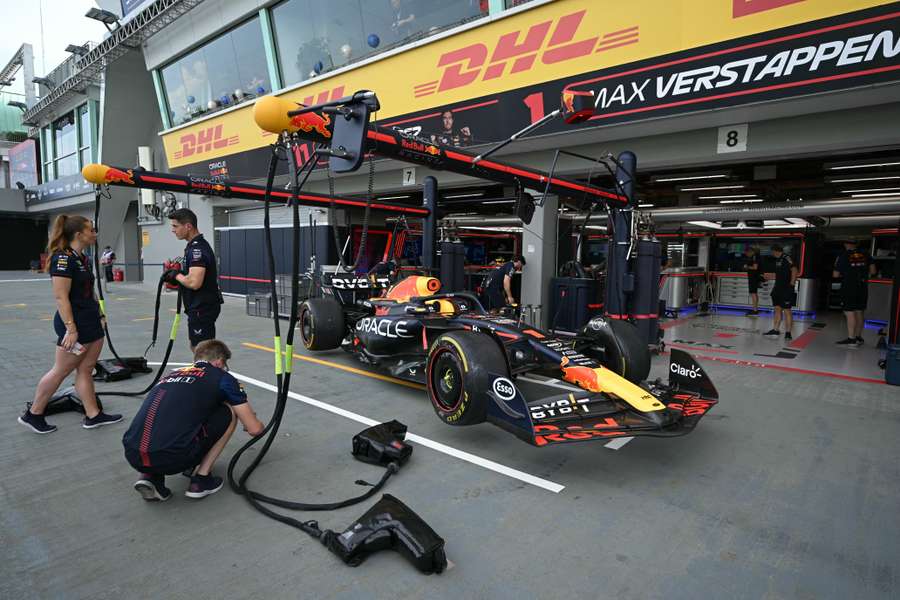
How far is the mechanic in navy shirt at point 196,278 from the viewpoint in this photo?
422 centimetres

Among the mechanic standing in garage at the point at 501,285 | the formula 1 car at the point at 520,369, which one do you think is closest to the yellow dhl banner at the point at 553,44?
the mechanic standing in garage at the point at 501,285

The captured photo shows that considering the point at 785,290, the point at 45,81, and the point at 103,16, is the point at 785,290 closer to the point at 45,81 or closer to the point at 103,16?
the point at 103,16

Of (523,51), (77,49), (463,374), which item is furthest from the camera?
(77,49)

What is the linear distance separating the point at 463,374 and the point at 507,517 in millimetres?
1160

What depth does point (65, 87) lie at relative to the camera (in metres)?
22.2

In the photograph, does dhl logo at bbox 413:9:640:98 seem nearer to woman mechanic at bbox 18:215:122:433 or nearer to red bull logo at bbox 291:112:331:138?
red bull logo at bbox 291:112:331:138

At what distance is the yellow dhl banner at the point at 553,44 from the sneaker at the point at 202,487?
702 centimetres

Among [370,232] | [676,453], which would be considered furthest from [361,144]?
[370,232]

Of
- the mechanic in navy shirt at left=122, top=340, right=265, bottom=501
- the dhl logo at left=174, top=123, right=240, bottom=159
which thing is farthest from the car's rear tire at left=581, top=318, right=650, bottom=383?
the dhl logo at left=174, top=123, right=240, bottom=159

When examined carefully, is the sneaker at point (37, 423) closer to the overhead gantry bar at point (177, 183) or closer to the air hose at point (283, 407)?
the air hose at point (283, 407)

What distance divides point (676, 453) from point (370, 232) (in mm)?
12777

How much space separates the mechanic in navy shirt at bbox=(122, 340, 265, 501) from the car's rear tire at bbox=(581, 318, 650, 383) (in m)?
3.36

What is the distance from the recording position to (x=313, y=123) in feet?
11.4

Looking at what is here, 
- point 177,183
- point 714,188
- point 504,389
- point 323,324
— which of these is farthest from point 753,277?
point 177,183
